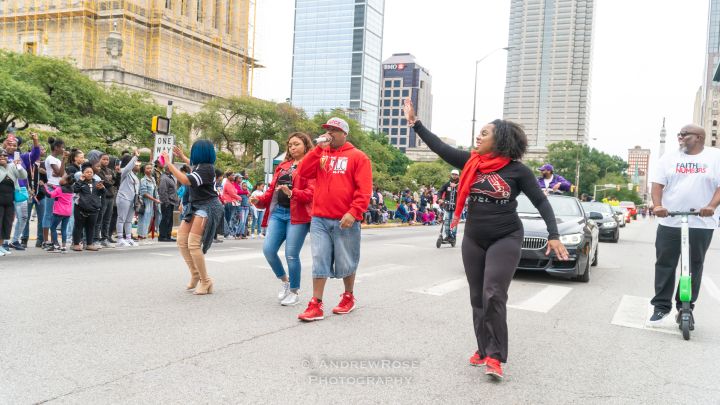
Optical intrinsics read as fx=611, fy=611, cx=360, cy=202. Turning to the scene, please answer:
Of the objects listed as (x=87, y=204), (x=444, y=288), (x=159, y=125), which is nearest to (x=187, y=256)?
(x=444, y=288)

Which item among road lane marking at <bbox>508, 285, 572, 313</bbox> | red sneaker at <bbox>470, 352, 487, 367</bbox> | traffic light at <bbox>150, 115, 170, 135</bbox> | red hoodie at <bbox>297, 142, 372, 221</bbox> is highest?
traffic light at <bbox>150, 115, 170, 135</bbox>

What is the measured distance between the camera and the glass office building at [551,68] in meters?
163

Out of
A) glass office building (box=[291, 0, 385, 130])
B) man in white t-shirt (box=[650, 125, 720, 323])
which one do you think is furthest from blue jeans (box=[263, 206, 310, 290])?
glass office building (box=[291, 0, 385, 130])

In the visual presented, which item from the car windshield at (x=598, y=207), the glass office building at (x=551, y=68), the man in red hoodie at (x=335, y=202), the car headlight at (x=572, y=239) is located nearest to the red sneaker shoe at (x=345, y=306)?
the man in red hoodie at (x=335, y=202)

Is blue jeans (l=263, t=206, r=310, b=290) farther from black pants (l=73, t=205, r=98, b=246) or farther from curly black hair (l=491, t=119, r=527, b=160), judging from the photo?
black pants (l=73, t=205, r=98, b=246)

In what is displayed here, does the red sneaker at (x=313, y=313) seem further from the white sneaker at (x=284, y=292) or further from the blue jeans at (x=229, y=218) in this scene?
the blue jeans at (x=229, y=218)

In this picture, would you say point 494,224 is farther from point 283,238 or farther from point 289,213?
point 283,238

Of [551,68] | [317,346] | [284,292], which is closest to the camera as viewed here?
[317,346]

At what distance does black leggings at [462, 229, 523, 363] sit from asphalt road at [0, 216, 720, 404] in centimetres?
27

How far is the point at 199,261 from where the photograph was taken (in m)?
7.04

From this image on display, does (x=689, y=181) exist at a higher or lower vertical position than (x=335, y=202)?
higher

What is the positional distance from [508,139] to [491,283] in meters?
1.06

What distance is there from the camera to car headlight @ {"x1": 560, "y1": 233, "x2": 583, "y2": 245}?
9.46m

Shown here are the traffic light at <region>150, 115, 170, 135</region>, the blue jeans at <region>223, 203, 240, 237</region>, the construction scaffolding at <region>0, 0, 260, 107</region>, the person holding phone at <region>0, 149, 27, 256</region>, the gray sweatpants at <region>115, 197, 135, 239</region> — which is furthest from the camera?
the construction scaffolding at <region>0, 0, 260, 107</region>
